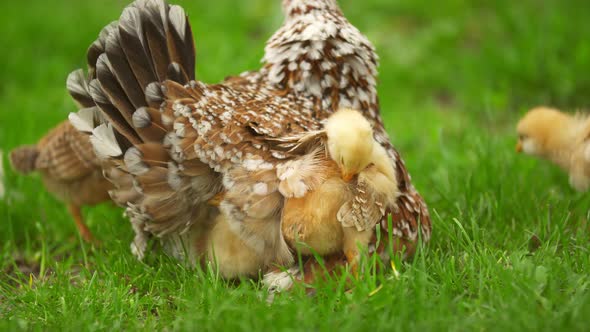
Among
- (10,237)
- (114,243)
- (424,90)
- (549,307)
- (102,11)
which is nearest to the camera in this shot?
(549,307)

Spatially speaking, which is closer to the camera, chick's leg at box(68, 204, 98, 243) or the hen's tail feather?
the hen's tail feather

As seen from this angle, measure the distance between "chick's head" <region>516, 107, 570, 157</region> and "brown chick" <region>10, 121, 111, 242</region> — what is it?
8.68 feet

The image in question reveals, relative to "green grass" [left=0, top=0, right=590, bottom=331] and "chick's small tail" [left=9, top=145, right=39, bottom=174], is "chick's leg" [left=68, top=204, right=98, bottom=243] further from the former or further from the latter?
"chick's small tail" [left=9, top=145, right=39, bottom=174]

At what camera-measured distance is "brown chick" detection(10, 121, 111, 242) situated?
3627 mm

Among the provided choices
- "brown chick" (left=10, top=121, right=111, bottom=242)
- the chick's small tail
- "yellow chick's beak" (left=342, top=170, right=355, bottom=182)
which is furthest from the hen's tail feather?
the chick's small tail

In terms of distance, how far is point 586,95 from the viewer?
5742mm

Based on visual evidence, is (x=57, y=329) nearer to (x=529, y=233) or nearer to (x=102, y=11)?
(x=529, y=233)

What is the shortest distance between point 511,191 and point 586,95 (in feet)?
8.46

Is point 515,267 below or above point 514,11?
below

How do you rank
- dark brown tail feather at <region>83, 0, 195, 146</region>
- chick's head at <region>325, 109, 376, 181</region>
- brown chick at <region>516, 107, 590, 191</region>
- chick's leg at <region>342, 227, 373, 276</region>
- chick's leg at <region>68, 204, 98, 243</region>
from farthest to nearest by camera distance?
chick's leg at <region>68, 204, 98, 243</region>
brown chick at <region>516, 107, 590, 191</region>
dark brown tail feather at <region>83, 0, 195, 146</region>
chick's leg at <region>342, 227, 373, 276</region>
chick's head at <region>325, 109, 376, 181</region>

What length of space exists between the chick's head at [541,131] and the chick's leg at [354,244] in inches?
74.2

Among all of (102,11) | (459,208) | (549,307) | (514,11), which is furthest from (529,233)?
(102,11)

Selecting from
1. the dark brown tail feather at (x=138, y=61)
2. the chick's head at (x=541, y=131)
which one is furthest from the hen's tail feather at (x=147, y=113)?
the chick's head at (x=541, y=131)

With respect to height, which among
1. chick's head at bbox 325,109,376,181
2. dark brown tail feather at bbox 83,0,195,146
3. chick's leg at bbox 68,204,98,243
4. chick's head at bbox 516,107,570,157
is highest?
dark brown tail feather at bbox 83,0,195,146
